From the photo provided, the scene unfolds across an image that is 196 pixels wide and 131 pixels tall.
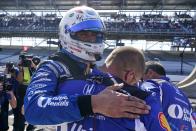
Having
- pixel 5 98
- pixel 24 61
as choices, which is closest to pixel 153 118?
pixel 5 98

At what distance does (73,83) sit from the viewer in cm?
167

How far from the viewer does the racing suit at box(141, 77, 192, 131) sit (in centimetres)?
281

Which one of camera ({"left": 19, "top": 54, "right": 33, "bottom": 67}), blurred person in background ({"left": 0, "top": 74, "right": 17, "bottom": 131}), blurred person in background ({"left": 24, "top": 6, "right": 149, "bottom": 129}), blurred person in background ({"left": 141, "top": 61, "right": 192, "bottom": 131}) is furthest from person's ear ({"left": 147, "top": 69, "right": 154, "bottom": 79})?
camera ({"left": 19, "top": 54, "right": 33, "bottom": 67})

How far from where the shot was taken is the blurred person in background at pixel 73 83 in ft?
5.08

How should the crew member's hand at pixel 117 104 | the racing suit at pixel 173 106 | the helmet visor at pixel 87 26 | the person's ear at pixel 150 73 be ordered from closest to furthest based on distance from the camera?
the crew member's hand at pixel 117 104 < the helmet visor at pixel 87 26 < the racing suit at pixel 173 106 < the person's ear at pixel 150 73

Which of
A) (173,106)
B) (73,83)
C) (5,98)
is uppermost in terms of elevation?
(73,83)

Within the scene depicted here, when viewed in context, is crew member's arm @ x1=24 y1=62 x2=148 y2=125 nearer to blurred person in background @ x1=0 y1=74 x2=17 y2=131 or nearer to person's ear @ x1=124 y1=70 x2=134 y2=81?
person's ear @ x1=124 y1=70 x2=134 y2=81

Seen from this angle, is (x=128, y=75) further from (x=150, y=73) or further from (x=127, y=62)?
(x=150, y=73)

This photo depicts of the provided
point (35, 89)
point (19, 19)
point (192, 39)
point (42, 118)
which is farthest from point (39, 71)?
point (19, 19)

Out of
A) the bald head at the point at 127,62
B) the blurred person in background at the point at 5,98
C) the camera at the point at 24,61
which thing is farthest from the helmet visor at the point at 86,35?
the camera at the point at 24,61

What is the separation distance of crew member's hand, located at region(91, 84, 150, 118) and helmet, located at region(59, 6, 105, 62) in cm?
35

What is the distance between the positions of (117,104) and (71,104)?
187 mm

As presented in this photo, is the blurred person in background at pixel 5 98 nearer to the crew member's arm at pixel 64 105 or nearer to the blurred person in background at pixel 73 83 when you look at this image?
the blurred person in background at pixel 73 83

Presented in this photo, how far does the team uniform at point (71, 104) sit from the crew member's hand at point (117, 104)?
0.05 metres
